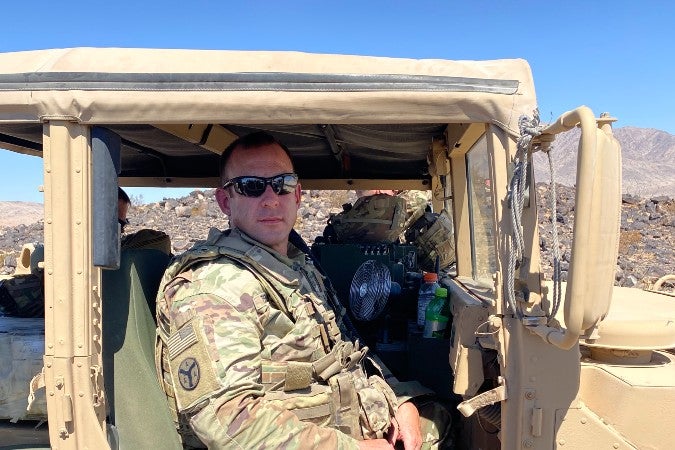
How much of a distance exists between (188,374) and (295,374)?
1.30ft

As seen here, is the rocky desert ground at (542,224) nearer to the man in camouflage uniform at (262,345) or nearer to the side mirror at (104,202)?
the man in camouflage uniform at (262,345)

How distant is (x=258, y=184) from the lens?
7.95ft

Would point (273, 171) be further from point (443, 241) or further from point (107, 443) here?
point (443, 241)

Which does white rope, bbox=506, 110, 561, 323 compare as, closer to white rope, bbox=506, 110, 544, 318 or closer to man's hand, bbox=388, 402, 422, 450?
white rope, bbox=506, 110, 544, 318

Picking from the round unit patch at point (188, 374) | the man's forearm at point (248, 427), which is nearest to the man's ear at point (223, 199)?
the round unit patch at point (188, 374)

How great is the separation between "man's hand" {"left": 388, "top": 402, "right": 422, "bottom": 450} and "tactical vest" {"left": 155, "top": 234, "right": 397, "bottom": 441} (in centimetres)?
4

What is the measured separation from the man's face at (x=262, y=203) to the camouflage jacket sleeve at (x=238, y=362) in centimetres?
32

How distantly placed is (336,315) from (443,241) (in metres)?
1.28

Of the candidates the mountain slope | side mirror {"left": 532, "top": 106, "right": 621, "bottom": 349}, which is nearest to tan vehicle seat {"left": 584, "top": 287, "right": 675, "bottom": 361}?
side mirror {"left": 532, "top": 106, "right": 621, "bottom": 349}

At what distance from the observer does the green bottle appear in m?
2.64

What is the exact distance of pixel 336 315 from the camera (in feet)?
8.96

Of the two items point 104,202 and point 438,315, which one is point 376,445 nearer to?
point 438,315

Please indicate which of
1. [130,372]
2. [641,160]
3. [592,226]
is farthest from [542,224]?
[641,160]

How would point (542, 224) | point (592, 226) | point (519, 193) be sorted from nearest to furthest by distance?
point (592, 226) → point (519, 193) → point (542, 224)
